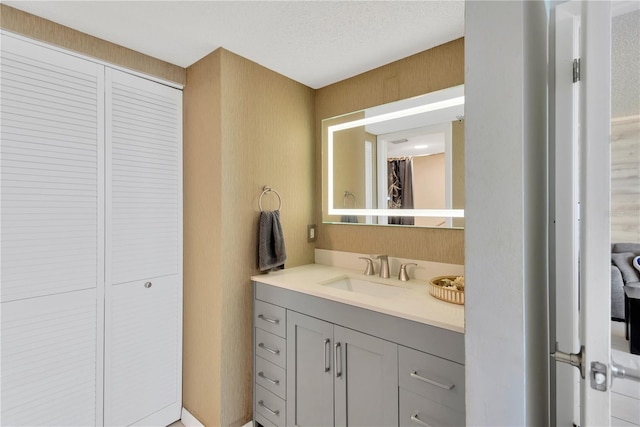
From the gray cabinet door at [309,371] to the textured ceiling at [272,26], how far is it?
1549mm

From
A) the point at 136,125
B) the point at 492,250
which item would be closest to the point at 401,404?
the point at 492,250

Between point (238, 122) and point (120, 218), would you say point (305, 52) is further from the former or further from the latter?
point (120, 218)

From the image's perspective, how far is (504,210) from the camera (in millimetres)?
691

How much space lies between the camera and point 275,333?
175cm

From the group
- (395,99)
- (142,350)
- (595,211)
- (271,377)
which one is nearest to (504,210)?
(595,211)

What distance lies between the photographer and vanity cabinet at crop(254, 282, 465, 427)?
117cm

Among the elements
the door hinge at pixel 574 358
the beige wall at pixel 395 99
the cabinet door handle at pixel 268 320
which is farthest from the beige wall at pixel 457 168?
the cabinet door handle at pixel 268 320

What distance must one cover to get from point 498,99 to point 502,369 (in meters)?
0.64

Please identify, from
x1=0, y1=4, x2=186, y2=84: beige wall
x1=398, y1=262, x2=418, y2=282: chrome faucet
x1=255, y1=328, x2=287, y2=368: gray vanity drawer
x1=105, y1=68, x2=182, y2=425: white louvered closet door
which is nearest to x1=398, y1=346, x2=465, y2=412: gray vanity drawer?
x1=398, y1=262, x2=418, y2=282: chrome faucet

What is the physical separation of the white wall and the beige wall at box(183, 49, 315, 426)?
4.52ft

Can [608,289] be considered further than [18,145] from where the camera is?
No

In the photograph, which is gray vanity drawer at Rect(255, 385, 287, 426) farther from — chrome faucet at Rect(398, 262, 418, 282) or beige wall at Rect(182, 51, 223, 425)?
chrome faucet at Rect(398, 262, 418, 282)

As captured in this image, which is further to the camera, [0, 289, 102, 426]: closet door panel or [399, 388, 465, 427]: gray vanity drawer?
[0, 289, 102, 426]: closet door panel

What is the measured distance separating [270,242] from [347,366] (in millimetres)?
876
